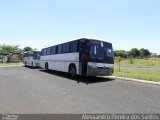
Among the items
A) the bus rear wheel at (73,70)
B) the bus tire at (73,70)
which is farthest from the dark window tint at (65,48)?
the bus rear wheel at (73,70)

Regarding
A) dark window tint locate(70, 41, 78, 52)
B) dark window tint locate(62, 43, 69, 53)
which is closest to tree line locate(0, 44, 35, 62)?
dark window tint locate(62, 43, 69, 53)

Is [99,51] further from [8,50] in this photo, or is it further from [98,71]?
[8,50]

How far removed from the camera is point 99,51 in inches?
719

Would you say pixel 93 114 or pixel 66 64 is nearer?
pixel 93 114

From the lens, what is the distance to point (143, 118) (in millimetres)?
7176

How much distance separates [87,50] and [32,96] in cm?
776

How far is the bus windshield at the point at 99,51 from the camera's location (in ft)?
59.1

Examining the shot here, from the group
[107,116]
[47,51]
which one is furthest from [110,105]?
[47,51]

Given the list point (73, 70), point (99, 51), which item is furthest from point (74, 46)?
point (99, 51)

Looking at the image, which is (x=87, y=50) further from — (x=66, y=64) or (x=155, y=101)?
(x=155, y=101)

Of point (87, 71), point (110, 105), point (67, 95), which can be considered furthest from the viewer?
point (87, 71)

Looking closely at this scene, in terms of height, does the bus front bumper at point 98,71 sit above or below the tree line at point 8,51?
below

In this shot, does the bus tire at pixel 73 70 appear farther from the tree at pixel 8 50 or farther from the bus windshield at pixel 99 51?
the tree at pixel 8 50

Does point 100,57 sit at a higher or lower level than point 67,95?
higher
